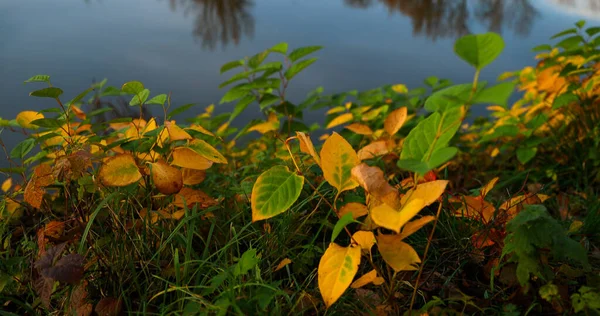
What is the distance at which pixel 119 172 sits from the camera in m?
1.13

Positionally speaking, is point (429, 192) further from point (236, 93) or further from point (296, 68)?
point (236, 93)

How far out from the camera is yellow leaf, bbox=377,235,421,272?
96 cm

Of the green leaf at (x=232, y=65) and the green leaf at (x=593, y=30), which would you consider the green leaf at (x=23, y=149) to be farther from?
the green leaf at (x=593, y=30)

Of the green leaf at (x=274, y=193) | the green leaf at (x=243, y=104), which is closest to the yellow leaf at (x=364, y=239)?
the green leaf at (x=274, y=193)

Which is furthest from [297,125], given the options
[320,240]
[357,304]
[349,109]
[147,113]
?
[147,113]

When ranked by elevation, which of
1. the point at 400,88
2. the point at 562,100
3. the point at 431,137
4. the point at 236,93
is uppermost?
the point at 431,137

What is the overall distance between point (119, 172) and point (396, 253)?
1.99 ft

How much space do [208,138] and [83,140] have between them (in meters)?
0.67

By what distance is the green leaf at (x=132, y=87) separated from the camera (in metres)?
1.25

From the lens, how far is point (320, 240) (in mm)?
1362

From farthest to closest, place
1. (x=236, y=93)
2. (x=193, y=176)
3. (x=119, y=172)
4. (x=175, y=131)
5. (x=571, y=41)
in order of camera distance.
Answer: (x=571, y=41)
(x=236, y=93)
(x=193, y=176)
(x=175, y=131)
(x=119, y=172)

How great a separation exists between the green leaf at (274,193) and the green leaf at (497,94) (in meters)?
0.38

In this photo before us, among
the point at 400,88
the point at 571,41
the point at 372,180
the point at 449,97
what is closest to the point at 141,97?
the point at 372,180

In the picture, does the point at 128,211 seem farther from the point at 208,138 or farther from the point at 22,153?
the point at 208,138
